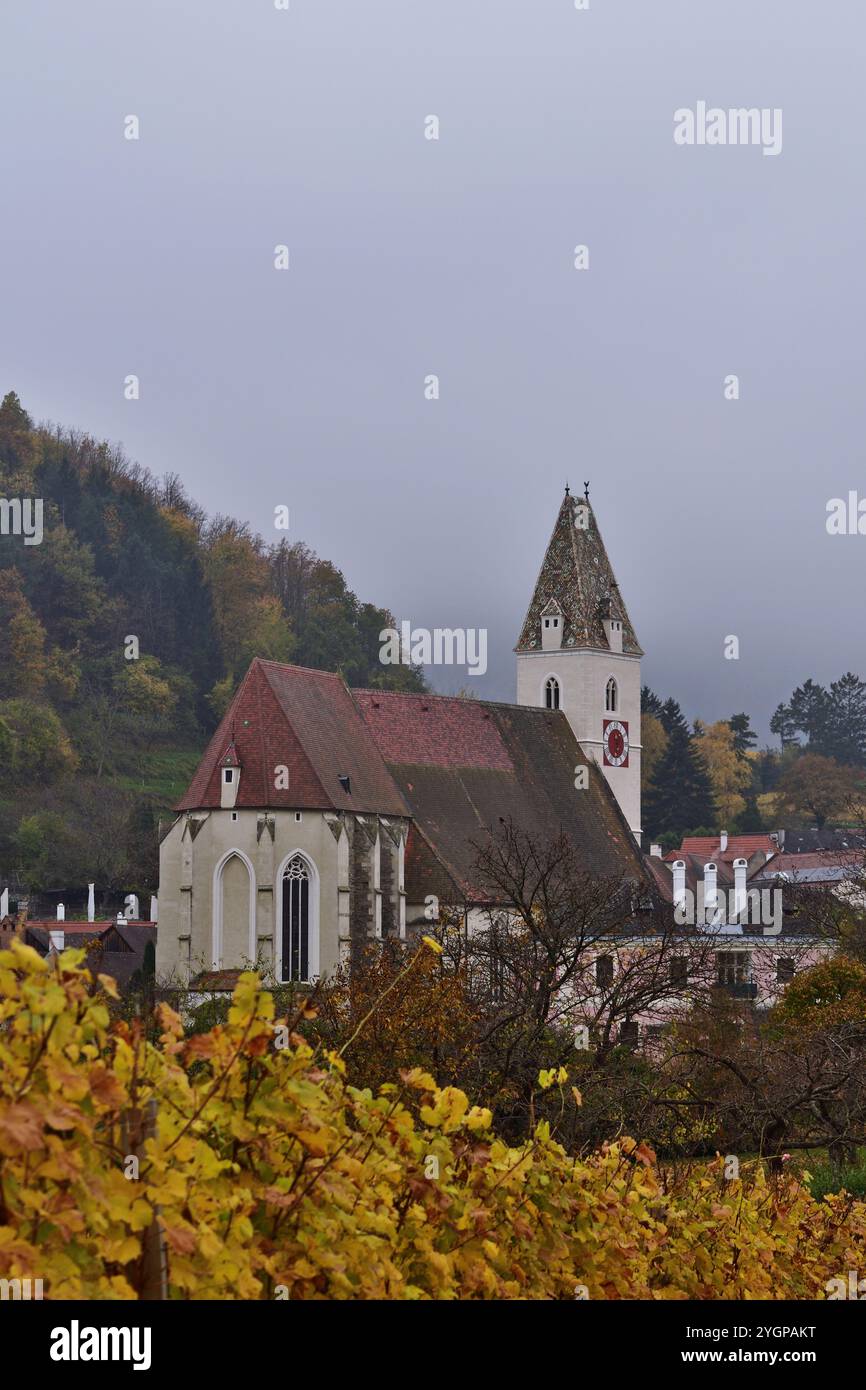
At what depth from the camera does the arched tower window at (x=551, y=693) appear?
67.8m

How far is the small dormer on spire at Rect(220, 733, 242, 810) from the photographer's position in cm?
5100

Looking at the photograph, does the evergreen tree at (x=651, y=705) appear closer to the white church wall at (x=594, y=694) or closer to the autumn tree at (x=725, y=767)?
the autumn tree at (x=725, y=767)

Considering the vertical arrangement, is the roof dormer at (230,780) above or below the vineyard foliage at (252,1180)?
above

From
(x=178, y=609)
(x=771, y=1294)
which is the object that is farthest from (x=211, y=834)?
(x=178, y=609)

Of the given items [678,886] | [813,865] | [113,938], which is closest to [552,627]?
[678,886]

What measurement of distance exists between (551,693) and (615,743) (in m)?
2.91

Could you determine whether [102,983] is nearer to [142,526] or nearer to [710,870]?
[710,870]

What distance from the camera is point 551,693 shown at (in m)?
67.9

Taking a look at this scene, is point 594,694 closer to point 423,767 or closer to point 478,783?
point 478,783

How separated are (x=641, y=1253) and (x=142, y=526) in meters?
117

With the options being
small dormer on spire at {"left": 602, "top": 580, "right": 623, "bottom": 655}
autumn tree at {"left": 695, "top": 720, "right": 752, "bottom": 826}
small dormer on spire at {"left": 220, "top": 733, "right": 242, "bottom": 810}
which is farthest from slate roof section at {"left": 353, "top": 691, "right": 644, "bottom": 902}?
autumn tree at {"left": 695, "top": 720, "right": 752, "bottom": 826}

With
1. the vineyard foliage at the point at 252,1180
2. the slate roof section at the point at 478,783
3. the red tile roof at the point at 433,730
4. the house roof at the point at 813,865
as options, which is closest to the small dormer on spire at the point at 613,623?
the slate roof section at the point at 478,783

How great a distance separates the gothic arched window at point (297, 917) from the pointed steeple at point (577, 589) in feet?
66.1

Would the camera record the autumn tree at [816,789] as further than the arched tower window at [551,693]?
Yes
